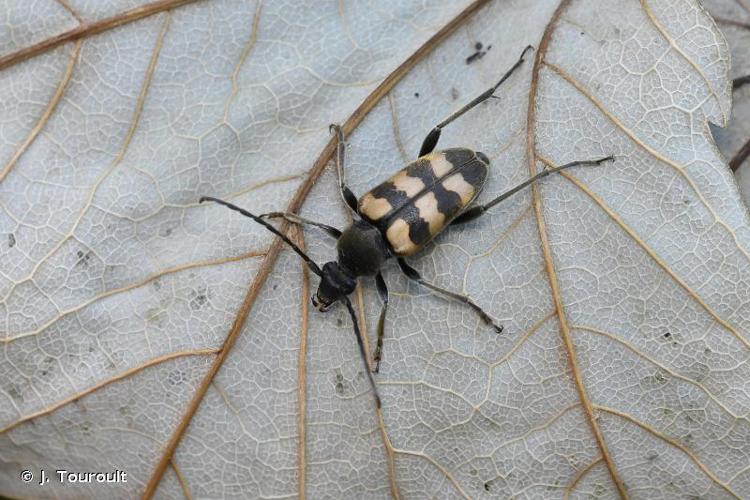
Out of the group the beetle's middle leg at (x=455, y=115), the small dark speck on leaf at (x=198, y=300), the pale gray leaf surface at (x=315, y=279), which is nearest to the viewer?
the pale gray leaf surface at (x=315, y=279)

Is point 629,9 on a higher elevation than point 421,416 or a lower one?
higher

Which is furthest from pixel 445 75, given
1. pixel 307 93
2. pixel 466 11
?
pixel 307 93

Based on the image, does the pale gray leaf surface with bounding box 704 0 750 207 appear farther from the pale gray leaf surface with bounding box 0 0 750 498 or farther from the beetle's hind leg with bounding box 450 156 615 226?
the beetle's hind leg with bounding box 450 156 615 226

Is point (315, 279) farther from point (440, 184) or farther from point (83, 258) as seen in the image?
point (83, 258)

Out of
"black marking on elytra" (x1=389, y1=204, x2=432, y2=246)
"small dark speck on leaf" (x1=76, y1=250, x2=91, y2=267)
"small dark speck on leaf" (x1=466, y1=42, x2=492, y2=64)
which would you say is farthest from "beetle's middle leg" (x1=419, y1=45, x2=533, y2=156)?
"small dark speck on leaf" (x1=76, y1=250, x2=91, y2=267)

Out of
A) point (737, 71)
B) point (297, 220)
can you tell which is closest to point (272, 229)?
point (297, 220)

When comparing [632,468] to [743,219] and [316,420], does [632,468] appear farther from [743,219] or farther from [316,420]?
[316,420]

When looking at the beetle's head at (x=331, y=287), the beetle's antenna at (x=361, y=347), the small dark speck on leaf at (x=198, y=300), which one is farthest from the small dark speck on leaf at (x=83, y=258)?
the beetle's antenna at (x=361, y=347)

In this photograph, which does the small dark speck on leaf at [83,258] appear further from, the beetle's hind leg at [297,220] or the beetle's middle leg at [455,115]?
the beetle's middle leg at [455,115]
